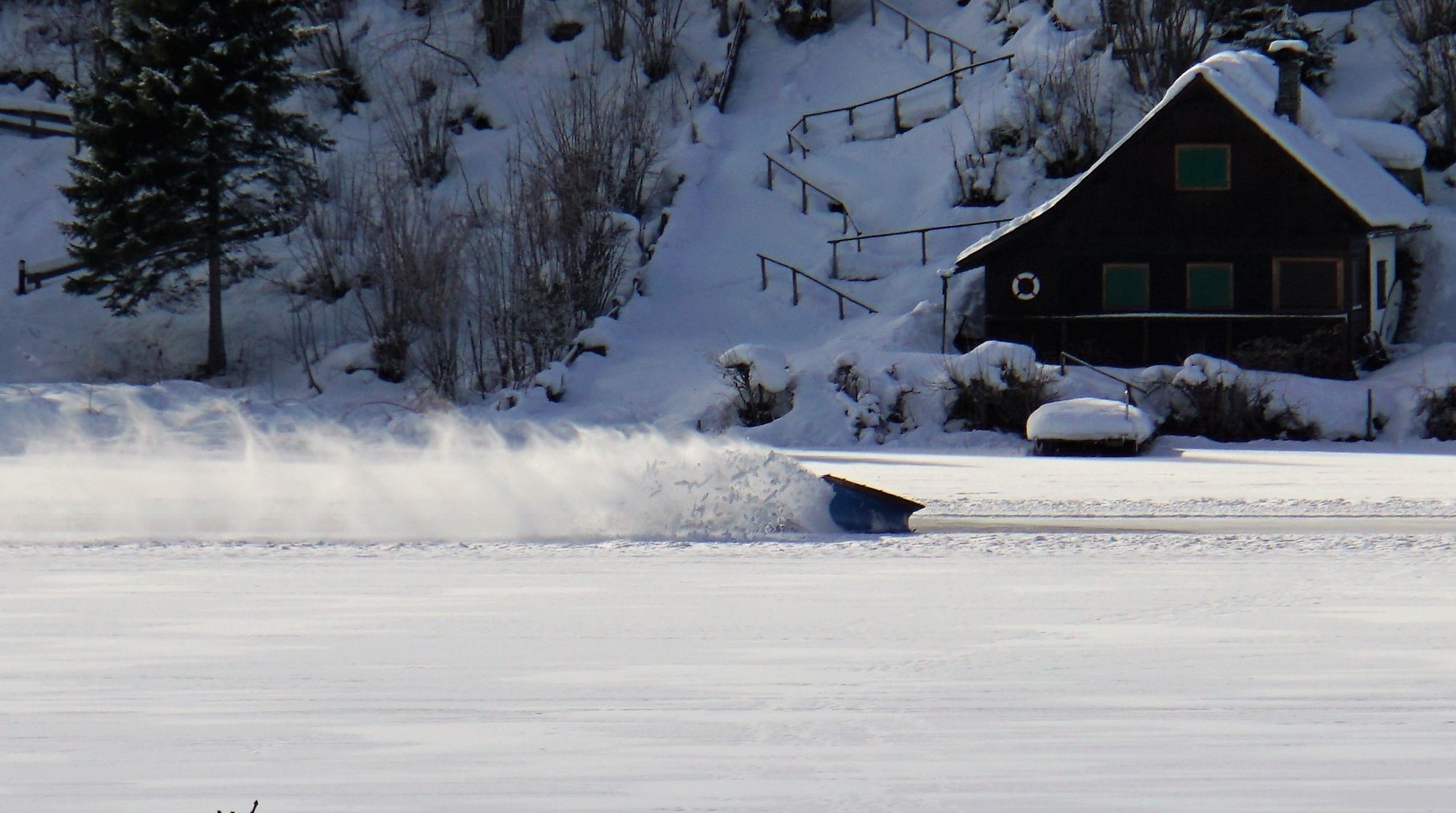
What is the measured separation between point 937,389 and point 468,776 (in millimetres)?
22382

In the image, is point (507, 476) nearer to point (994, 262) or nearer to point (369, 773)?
point (369, 773)

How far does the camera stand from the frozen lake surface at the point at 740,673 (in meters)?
6.93

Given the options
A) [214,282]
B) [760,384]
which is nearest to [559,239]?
[214,282]

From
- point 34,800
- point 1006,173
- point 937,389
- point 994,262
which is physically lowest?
point 34,800

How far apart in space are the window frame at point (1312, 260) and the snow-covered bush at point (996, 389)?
25.3 feet

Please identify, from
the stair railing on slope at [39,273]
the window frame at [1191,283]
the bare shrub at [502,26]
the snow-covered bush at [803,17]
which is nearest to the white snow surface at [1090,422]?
the window frame at [1191,283]

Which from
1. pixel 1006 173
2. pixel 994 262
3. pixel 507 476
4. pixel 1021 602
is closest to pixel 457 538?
pixel 507 476

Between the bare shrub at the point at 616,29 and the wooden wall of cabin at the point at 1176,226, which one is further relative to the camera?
the bare shrub at the point at 616,29

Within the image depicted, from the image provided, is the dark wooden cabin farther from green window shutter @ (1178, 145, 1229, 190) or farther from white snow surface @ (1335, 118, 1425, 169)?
white snow surface @ (1335, 118, 1425, 169)

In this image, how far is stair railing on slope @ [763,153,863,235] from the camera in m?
42.0

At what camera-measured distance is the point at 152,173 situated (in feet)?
120

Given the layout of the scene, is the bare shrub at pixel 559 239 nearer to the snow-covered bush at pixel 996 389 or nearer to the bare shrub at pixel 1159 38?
the snow-covered bush at pixel 996 389

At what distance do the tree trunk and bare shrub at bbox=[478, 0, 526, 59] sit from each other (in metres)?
14.3

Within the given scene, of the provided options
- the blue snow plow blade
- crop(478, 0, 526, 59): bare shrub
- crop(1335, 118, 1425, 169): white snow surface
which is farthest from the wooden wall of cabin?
crop(478, 0, 526, 59): bare shrub
